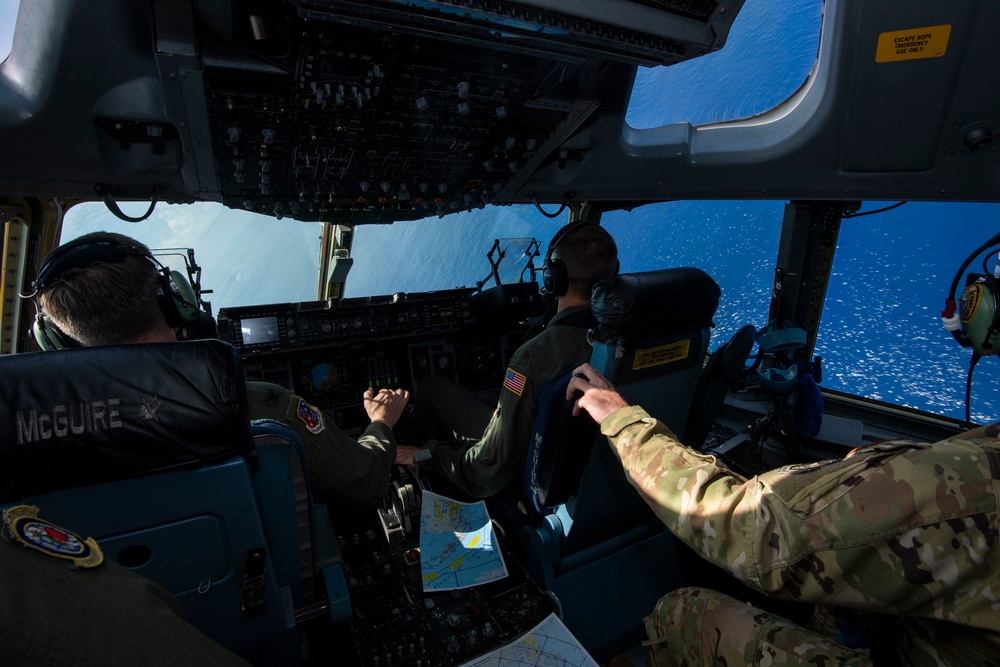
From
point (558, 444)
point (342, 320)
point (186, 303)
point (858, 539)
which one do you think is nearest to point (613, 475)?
point (558, 444)

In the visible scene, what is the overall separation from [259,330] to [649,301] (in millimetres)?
1792

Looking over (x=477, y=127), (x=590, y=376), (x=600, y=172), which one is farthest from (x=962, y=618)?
(x=600, y=172)

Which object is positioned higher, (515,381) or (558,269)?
(558,269)

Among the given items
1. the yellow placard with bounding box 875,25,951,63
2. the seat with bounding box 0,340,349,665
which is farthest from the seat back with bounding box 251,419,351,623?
the yellow placard with bounding box 875,25,951,63

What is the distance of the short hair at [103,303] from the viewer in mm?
1089

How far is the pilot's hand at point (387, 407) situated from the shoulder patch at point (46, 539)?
1.31 metres

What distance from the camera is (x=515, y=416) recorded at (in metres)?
1.80

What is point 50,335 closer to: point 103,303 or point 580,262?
point 103,303

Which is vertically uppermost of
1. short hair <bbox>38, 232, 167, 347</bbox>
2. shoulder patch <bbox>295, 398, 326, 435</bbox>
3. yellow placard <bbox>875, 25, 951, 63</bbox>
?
yellow placard <bbox>875, 25, 951, 63</bbox>

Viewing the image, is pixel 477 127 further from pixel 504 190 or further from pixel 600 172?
pixel 600 172

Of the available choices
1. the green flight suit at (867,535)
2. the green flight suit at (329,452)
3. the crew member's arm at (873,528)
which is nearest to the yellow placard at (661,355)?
the green flight suit at (867,535)

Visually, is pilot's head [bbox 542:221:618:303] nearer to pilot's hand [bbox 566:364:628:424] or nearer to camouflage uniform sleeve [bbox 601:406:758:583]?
pilot's hand [bbox 566:364:628:424]

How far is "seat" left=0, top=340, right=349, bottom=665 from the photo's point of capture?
819 mm

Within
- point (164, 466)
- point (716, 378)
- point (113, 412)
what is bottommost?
point (716, 378)
